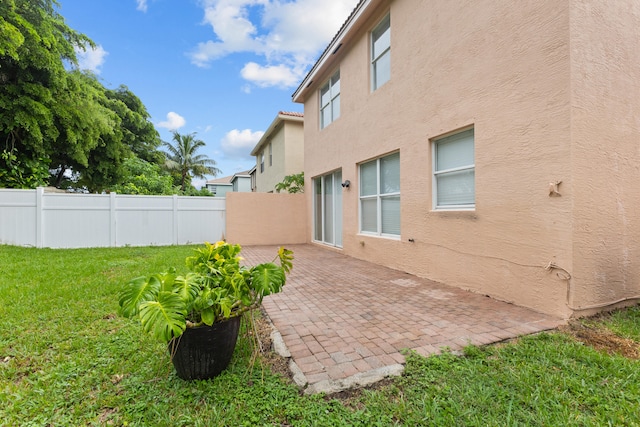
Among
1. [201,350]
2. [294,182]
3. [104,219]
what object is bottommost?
[201,350]

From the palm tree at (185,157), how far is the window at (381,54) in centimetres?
2527

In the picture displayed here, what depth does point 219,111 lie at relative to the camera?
679 inches

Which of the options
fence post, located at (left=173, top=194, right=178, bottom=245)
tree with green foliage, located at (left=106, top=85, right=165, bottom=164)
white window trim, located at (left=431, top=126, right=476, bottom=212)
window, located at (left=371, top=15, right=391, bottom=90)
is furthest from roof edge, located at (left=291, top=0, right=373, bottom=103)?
tree with green foliage, located at (left=106, top=85, right=165, bottom=164)

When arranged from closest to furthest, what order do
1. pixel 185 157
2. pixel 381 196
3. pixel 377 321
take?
pixel 377 321 → pixel 381 196 → pixel 185 157

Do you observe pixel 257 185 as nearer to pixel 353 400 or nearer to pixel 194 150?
pixel 194 150

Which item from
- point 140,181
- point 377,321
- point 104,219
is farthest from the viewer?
point 140,181

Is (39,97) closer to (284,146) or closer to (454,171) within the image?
(284,146)

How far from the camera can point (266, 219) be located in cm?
1195

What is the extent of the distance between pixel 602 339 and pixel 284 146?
13083 mm

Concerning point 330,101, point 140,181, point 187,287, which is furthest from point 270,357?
point 140,181

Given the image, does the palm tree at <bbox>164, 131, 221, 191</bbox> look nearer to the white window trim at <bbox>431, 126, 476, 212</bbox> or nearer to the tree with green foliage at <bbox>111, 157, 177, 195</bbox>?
the tree with green foliage at <bbox>111, 157, 177, 195</bbox>

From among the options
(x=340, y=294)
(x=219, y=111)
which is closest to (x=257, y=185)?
(x=219, y=111)

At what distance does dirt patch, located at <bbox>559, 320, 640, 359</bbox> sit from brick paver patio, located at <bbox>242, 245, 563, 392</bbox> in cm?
17

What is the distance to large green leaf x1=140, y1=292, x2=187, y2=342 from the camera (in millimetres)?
1837
